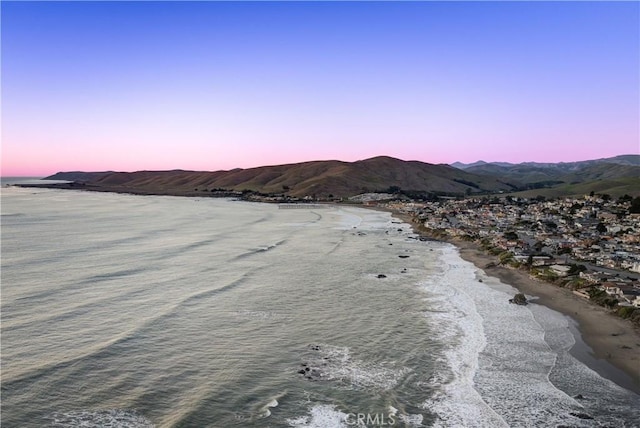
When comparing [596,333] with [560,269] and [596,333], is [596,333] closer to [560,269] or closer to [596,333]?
[596,333]

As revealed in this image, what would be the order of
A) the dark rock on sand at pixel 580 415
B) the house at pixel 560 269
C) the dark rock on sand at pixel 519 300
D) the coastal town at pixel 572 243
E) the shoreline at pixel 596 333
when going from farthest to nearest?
the house at pixel 560 269 → the coastal town at pixel 572 243 → the dark rock on sand at pixel 519 300 → the shoreline at pixel 596 333 → the dark rock on sand at pixel 580 415

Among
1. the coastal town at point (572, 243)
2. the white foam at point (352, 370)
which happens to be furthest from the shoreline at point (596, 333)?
the white foam at point (352, 370)

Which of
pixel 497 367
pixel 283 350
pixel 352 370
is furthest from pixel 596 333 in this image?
pixel 283 350

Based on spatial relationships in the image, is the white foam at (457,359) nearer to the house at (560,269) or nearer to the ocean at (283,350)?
the ocean at (283,350)

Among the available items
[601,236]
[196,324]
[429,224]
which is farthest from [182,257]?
[601,236]

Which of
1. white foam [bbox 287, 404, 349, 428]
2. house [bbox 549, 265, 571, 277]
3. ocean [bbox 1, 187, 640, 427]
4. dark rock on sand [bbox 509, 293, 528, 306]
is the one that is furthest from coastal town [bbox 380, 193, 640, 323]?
white foam [bbox 287, 404, 349, 428]

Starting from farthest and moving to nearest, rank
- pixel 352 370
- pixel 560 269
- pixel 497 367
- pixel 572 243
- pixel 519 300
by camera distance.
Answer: pixel 572 243 → pixel 560 269 → pixel 519 300 → pixel 497 367 → pixel 352 370
